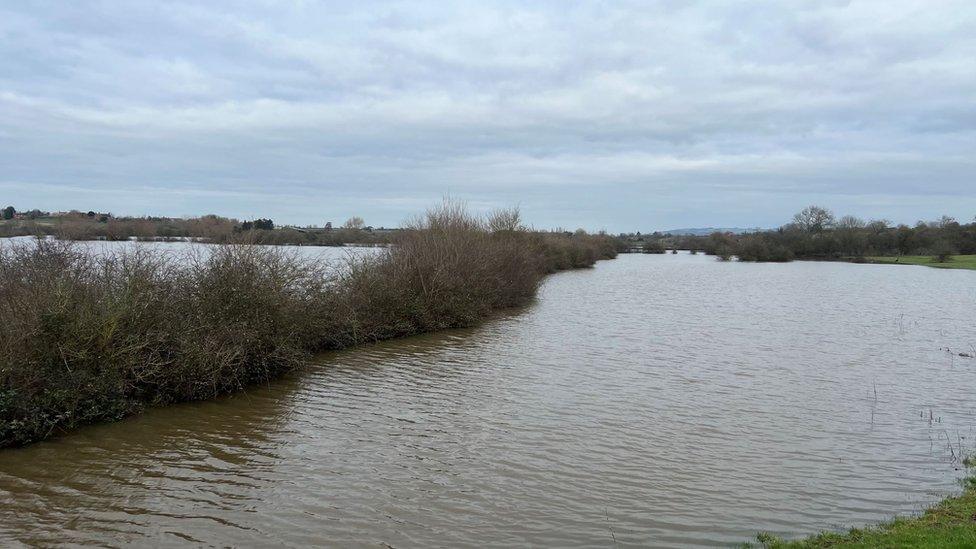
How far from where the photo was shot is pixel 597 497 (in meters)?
7.90

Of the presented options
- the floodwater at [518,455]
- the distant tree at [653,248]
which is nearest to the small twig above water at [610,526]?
the floodwater at [518,455]

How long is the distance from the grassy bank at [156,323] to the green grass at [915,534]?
1031 cm

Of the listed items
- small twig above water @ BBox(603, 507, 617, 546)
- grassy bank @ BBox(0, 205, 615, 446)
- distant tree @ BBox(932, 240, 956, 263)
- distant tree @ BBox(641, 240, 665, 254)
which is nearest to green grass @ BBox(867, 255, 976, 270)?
distant tree @ BBox(932, 240, 956, 263)

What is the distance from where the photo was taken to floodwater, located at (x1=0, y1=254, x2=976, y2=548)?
7.03m

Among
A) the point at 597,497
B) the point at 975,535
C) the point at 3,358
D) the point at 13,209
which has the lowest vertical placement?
the point at 597,497

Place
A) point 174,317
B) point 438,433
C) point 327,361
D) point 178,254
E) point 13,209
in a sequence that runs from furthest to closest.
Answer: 1. point 13,209
2. point 327,361
3. point 178,254
4. point 174,317
5. point 438,433

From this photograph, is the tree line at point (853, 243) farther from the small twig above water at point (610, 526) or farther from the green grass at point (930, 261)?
the small twig above water at point (610, 526)

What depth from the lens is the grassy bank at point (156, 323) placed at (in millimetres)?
9797

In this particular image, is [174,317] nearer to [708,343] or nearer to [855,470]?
[855,470]

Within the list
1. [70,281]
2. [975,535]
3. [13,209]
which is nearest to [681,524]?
[975,535]

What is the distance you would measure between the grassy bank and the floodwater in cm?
56

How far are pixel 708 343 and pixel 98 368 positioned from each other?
57.3 ft

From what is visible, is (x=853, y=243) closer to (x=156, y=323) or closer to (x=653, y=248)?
(x=653, y=248)

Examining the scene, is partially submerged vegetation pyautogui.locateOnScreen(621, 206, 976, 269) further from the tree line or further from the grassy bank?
the grassy bank
